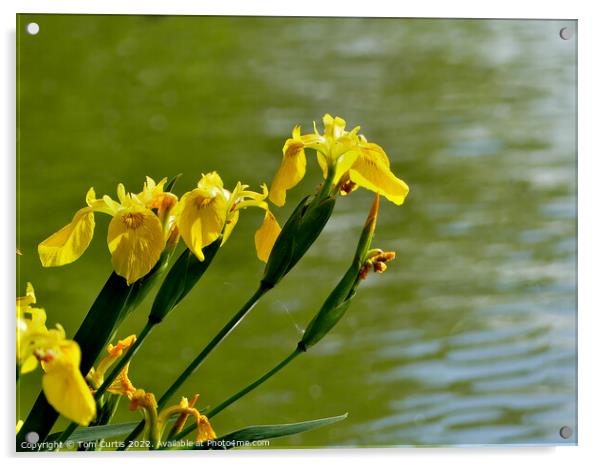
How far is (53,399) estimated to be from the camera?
3.51ft

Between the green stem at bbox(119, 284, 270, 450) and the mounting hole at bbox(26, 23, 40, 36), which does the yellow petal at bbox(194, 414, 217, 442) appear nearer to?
the green stem at bbox(119, 284, 270, 450)

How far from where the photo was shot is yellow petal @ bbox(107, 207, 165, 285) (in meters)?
1.12

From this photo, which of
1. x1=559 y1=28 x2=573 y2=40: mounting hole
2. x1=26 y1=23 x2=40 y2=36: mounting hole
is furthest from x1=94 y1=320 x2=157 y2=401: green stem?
x1=559 y1=28 x2=573 y2=40: mounting hole

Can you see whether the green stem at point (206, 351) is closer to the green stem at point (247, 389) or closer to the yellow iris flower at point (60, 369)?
the green stem at point (247, 389)

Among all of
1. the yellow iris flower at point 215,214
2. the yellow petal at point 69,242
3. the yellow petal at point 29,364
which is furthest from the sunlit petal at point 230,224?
the yellow petal at point 29,364

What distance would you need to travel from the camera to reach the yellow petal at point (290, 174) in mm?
1287

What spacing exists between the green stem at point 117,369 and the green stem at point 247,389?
15 centimetres

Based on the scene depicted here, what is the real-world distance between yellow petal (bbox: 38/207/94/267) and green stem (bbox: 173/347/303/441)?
324 mm

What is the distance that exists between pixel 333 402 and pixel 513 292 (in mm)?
358

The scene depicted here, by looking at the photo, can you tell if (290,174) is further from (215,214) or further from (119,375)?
(119,375)

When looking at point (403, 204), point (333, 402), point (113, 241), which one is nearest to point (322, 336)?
point (333, 402)
